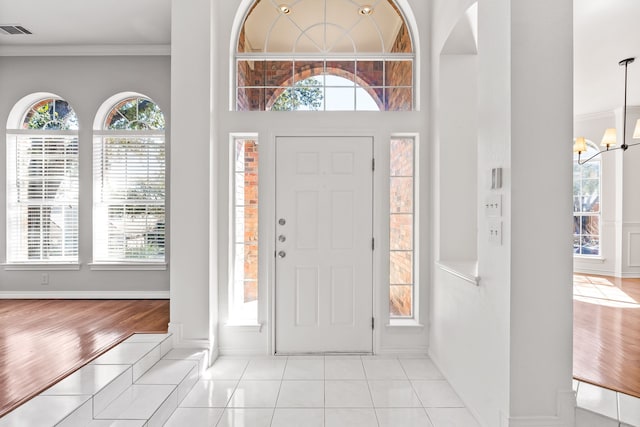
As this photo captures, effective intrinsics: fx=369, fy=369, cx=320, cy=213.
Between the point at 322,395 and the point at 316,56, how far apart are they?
9.47 ft

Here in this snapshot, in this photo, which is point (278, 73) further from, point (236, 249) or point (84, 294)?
point (84, 294)

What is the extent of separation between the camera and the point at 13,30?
13.0 ft

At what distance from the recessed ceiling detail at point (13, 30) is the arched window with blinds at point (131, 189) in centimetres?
108

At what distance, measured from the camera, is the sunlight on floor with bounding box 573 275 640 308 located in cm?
454

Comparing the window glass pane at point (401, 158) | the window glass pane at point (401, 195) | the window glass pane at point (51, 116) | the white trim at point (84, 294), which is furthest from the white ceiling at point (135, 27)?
the white trim at point (84, 294)

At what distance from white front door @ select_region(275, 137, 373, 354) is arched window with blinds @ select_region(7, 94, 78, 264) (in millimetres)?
2796

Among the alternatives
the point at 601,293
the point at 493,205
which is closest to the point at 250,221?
the point at 493,205

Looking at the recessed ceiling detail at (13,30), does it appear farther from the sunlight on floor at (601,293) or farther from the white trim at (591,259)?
the white trim at (591,259)

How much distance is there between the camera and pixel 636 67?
15.0 ft

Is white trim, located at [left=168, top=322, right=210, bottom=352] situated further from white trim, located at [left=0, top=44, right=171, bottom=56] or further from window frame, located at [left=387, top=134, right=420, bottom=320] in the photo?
white trim, located at [left=0, top=44, right=171, bottom=56]

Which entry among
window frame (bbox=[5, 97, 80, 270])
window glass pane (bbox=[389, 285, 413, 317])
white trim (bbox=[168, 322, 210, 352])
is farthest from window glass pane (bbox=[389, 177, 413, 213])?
window frame (bbox=[5, 97, 80, 270])

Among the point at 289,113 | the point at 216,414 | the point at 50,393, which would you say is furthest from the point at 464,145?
the point at 50,393

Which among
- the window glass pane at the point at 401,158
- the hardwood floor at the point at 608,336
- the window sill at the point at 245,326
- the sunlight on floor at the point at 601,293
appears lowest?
the sunlight on floor at the point at 601,293

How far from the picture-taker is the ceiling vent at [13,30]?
3889mm
